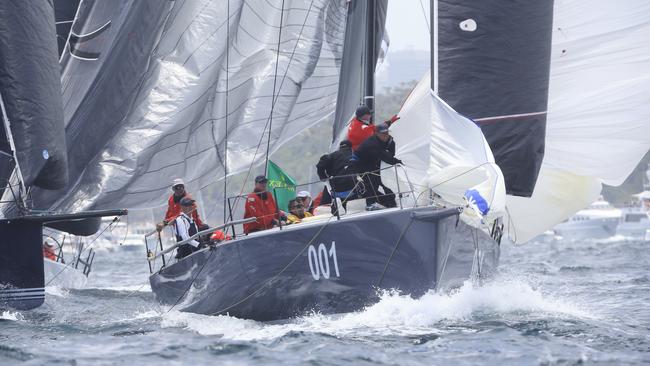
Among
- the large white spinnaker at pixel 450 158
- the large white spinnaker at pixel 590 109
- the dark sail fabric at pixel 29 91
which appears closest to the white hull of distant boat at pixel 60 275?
the dark sail fabric at pixel 29 91

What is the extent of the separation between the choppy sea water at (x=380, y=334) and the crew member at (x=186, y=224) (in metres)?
0.64

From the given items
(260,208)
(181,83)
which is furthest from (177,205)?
(181,83)

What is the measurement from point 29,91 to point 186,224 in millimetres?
2078

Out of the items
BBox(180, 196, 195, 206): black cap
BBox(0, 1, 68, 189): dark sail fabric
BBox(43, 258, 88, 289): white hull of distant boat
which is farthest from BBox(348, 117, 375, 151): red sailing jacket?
BBox(43, 258, 88, 289): white hull of distant boat

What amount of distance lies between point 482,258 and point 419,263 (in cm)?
177

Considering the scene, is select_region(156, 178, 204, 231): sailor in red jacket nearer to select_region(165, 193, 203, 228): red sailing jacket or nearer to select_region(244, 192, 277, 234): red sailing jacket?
select_region(165, 193, 203, 228): red sailing jacket

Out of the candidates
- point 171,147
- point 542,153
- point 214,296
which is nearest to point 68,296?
point 171,147

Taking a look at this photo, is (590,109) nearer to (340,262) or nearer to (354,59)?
(354,59)

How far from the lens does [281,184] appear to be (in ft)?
39.2

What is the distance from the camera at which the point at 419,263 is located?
364 inches

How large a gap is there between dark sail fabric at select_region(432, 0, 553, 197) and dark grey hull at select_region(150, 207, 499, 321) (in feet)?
3.94

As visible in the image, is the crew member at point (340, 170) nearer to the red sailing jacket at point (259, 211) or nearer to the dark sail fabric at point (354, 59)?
the red sailing jacket at point (259, 211)

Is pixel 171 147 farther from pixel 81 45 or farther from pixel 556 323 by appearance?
pixel 556 323

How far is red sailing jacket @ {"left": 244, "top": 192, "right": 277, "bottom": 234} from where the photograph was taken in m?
10.5
